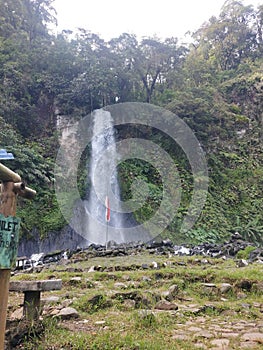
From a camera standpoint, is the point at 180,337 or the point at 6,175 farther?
the point at 180,337

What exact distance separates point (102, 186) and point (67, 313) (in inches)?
514

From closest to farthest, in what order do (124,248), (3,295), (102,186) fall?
(3,295) < (124,248) < (102,186)

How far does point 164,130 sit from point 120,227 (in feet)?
23.3

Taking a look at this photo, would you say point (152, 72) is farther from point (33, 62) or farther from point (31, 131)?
point (31, 131)

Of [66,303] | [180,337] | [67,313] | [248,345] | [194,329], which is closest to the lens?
[248,345]

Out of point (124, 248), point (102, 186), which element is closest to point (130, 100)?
point (102, 186)

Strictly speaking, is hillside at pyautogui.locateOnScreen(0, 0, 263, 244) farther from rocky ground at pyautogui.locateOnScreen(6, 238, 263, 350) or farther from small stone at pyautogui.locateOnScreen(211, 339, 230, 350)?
small stone at pyautogui.locateOnScreen(211, 339, 230, 350)

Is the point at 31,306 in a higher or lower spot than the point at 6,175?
lower

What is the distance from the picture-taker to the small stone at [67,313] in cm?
284

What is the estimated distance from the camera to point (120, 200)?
15.6 m

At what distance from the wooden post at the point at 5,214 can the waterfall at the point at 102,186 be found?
1087 centimetres

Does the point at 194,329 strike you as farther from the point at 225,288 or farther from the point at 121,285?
the point at 121,285

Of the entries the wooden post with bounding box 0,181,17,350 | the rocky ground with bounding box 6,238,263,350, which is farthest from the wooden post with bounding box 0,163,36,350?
the rocky ground with bounding box 6,238,263,350

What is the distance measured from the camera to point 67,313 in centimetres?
289
